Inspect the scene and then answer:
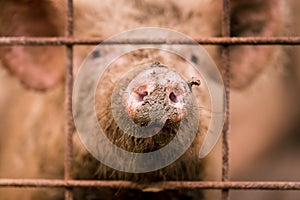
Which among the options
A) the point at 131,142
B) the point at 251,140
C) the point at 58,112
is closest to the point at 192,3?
the point at 58,112

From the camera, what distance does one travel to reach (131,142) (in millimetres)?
1340

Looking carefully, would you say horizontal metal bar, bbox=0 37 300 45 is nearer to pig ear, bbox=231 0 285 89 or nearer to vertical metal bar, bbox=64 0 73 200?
vertical metal bar, bbox=64 0 73 200

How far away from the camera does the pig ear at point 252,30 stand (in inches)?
72.2

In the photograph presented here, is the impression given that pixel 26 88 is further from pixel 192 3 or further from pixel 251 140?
pixel 251 140

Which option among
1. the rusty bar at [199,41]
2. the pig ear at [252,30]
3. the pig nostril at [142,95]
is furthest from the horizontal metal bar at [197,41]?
the pig ear at [252,30]

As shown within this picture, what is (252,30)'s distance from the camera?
187cm

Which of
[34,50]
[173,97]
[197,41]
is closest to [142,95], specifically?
[173,97]

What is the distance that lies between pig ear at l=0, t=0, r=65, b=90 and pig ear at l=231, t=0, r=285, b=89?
0.41 m

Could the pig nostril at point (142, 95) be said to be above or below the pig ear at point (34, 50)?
below

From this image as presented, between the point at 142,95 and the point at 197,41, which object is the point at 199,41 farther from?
A: the point at 142,95

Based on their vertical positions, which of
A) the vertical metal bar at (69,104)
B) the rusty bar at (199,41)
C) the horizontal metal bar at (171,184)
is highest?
the rusty bar at (199,41)

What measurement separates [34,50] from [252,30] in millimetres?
510

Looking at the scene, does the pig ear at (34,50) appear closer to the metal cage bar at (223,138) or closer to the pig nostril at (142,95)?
the metal cage bar at (223,138)

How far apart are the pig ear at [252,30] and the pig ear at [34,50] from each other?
1.36 ft
